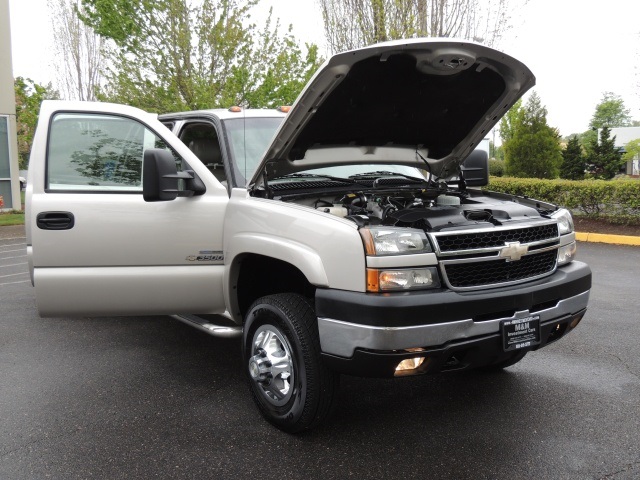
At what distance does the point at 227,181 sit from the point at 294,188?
1.57 ft

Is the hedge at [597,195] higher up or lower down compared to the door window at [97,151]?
lower down

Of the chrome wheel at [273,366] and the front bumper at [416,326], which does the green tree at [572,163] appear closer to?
the front bumper at [416,326]

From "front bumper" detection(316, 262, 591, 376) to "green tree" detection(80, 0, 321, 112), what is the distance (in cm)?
1047

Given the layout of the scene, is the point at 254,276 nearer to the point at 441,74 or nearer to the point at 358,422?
the point at 358,422

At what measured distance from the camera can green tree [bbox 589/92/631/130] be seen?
9406 cm

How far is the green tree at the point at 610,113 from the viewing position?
309 feet

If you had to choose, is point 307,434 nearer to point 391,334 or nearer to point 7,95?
point 391,334

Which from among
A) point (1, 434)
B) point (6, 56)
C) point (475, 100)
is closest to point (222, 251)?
point (1, 434)

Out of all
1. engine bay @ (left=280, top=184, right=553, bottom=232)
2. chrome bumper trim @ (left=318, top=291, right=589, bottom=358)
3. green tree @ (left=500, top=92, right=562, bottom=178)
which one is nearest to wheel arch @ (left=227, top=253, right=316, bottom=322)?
engine bay @ (left=280, top=184, right=553, bottom=232)

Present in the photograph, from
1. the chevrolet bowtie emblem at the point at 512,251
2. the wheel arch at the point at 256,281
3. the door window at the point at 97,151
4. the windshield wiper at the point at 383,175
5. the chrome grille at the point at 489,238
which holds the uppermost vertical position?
the door window at the point at 97,151

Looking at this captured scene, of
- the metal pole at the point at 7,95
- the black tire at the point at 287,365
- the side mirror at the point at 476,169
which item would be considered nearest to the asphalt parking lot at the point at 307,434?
the black tire at the point at 287,365

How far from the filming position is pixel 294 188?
396cm

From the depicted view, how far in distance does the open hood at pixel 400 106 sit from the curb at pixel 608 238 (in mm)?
7371

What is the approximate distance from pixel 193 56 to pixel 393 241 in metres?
12.2
